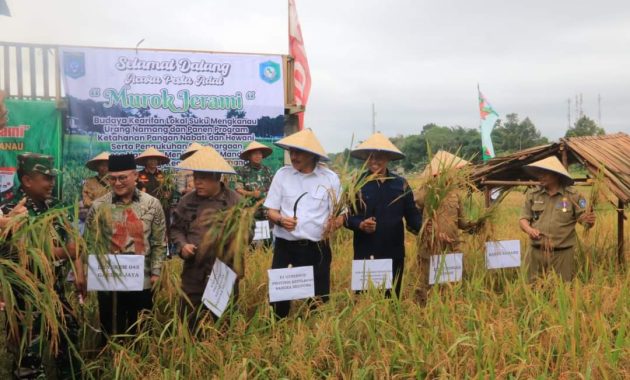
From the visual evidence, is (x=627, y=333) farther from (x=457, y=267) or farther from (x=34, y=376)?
(x=34, y=376)

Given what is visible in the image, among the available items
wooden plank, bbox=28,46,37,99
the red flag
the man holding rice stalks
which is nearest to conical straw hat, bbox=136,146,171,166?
wooden plank, bbox=28,46,37,99

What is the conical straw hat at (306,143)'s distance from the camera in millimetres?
3539

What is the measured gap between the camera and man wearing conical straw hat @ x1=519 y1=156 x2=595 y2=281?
4234 mm

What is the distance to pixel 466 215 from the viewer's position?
13.2 feet

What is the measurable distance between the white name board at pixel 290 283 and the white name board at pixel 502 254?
1.41 metres

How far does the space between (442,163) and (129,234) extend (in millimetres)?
1986

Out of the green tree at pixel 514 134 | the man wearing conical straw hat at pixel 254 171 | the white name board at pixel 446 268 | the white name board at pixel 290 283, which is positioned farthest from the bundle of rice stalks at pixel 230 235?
the green tree at pixel 514 134

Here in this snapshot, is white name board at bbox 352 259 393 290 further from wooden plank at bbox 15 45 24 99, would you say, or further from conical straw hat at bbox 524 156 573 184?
wooden plank at bbox 15 45 24 99

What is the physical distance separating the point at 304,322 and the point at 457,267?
1131 mm

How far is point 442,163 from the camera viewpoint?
357 cm

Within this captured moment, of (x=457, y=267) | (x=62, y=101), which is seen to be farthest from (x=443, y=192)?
(x=62, y=101)

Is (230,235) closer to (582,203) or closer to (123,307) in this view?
(123,307)

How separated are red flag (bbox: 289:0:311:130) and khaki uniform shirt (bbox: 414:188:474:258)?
3.50 m

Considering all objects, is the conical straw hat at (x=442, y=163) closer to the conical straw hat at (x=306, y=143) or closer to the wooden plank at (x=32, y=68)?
the conical straw hat at (x=306, y=143)
